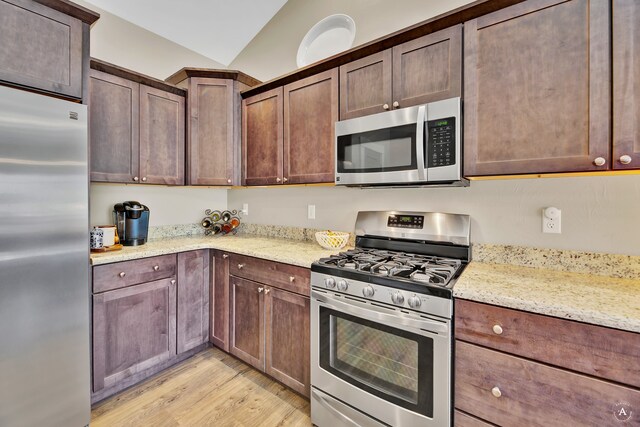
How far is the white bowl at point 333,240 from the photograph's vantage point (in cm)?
212

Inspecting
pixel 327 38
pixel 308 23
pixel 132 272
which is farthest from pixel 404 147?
pixel 132 272

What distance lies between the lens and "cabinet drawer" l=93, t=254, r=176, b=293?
179 cm

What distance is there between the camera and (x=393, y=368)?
1393 millimetres

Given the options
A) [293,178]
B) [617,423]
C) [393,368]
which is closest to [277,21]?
[293,178]

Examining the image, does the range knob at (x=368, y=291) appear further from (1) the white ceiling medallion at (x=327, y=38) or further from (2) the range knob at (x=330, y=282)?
(1) the white ceiling medallion at (x=327, y=38)

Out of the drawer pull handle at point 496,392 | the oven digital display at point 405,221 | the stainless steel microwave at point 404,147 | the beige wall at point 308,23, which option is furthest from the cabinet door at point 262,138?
the drawer pull handle at point 496,392

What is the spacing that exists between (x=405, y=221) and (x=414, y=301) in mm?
757

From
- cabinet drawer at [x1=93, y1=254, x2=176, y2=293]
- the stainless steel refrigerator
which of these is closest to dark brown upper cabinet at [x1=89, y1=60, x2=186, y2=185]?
the stainless steel refrigerator

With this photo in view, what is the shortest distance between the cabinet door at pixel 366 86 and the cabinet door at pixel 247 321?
4.42 feet

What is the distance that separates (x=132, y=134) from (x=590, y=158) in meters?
2.76

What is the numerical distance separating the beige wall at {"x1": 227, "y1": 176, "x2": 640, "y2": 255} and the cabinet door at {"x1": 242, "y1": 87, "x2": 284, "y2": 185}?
0.62m

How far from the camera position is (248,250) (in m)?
2.09

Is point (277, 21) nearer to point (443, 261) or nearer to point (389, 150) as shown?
point (389, 150)

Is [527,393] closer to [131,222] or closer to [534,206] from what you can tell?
→ [534,206]
